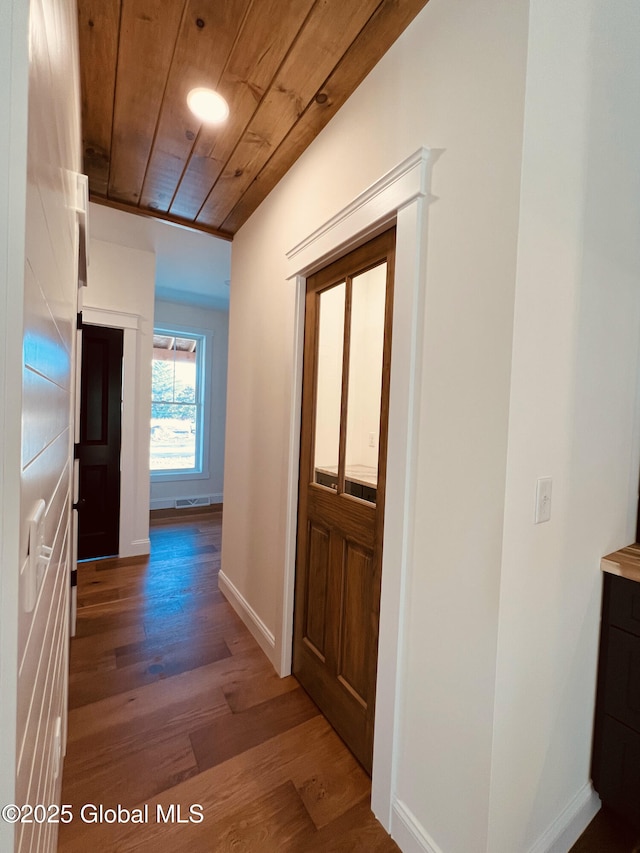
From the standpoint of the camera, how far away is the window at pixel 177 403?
5.04 meters

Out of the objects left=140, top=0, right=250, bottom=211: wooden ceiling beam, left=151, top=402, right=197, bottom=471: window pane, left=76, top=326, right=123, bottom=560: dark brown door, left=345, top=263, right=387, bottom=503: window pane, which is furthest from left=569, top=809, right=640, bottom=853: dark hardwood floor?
left=151, top=402, right=197, bottom=471: window pane

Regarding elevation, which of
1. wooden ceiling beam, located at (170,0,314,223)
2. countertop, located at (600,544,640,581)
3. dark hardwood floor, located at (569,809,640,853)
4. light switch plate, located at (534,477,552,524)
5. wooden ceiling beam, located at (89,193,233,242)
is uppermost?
wooden ceiling beam, located at (89,193,233,242)

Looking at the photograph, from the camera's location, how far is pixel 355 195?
149 centimetres

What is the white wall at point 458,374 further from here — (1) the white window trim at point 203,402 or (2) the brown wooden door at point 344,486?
(1) the white window trim at point 203,402

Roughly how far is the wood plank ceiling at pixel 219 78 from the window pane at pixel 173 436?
10.6 feet

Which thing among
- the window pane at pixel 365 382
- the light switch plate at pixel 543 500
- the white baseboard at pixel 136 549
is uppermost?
the window pane at pixel 365 382

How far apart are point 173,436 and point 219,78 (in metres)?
4.30

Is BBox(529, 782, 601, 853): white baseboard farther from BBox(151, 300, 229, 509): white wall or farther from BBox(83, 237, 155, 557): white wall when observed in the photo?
BBox(151, 300, 229, 509): white wall

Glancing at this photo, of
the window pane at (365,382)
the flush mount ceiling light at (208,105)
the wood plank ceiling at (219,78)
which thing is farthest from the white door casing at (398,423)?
the flush mount ceiling light at (208,105)

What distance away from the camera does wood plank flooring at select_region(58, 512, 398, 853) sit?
4.02 ft

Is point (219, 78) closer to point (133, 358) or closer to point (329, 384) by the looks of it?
point (329, 384)

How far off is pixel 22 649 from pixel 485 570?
96cm

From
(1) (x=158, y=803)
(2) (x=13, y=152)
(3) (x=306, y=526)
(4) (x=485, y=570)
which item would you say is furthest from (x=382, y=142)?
(1) (x=158, y=803)

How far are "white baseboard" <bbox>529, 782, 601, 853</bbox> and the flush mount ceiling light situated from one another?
9.36 feet
